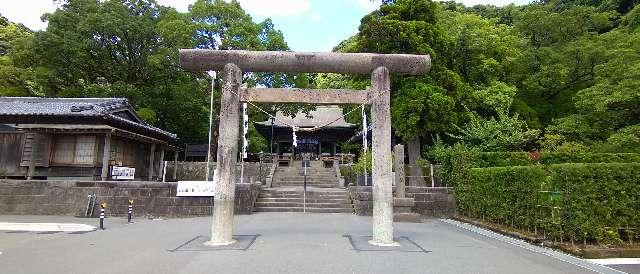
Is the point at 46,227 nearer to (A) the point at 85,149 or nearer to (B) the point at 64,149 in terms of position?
(A) the point at 85,149

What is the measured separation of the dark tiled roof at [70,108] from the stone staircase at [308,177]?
8083 millimetres

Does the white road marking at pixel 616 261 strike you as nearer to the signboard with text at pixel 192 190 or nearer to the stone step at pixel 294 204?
the stone step at pixel 294 204

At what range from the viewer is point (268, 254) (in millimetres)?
7508

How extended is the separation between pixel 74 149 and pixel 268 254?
1630 cm

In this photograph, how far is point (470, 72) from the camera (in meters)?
24.1

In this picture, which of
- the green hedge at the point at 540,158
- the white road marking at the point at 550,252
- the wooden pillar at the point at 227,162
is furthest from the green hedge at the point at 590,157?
the wooden pillar at the point at 227,162

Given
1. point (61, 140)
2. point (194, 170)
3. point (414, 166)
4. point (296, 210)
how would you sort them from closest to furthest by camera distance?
point (296, 210) → point (61, 140) → point (414, 166) → point (194, 170)

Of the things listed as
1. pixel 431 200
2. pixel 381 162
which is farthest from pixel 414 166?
pixel 381 162

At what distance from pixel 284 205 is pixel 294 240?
26.2ft

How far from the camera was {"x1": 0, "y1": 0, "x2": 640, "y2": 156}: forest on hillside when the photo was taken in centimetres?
1934

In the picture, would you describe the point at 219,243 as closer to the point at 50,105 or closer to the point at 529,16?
the point at 50,105

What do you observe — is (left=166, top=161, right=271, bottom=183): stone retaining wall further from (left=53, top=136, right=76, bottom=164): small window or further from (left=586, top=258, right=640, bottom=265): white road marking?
(left=586, top=258, right=640, bottom=265): white road marking

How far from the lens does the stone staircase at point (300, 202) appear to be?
1673 centimetres

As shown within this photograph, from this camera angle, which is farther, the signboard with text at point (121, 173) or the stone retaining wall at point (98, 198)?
the signboard with text at point (121, 173)
